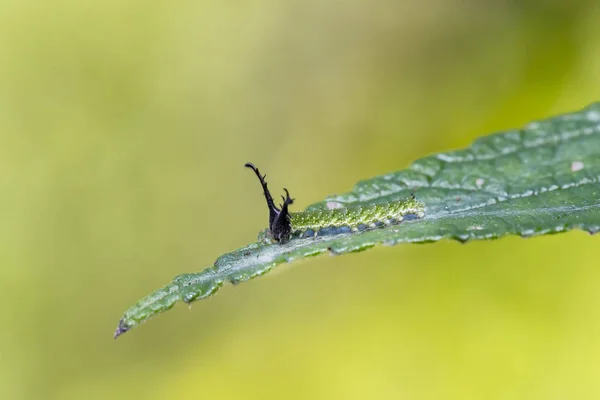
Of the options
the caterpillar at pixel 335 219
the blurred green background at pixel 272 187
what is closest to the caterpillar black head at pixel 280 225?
the caterpillar at pixel 335 219

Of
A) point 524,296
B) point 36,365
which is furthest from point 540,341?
point 36,365

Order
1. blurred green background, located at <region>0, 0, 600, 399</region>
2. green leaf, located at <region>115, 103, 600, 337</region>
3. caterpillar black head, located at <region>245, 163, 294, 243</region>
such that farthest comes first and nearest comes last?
blurred green background, located at <region>0, 0, 600, 399</region> → caterpillar black head, located at <region>245, 163, 294, 243</region> → green leaf, located at <region>115, 103, 600, 337</region>

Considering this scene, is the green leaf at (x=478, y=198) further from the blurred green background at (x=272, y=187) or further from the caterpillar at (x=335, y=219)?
the blurred green background at (x=272, y=187)

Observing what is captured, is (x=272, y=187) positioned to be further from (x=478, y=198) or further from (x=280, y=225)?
(x=478, y=198)

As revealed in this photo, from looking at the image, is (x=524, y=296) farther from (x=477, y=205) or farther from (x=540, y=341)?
(x=477, y=205)

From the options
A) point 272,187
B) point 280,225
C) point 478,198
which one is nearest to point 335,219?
point 280,225

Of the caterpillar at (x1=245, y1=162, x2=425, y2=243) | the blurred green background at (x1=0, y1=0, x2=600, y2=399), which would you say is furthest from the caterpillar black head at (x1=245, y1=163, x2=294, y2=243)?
the blurred green background at (x1=0, y1=0, x2=600, y2=399)

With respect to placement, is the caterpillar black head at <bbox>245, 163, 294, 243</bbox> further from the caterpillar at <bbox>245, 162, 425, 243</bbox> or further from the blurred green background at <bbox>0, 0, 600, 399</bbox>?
the blurred green background at <bbox>0, 0, 600, 399</bbox>
